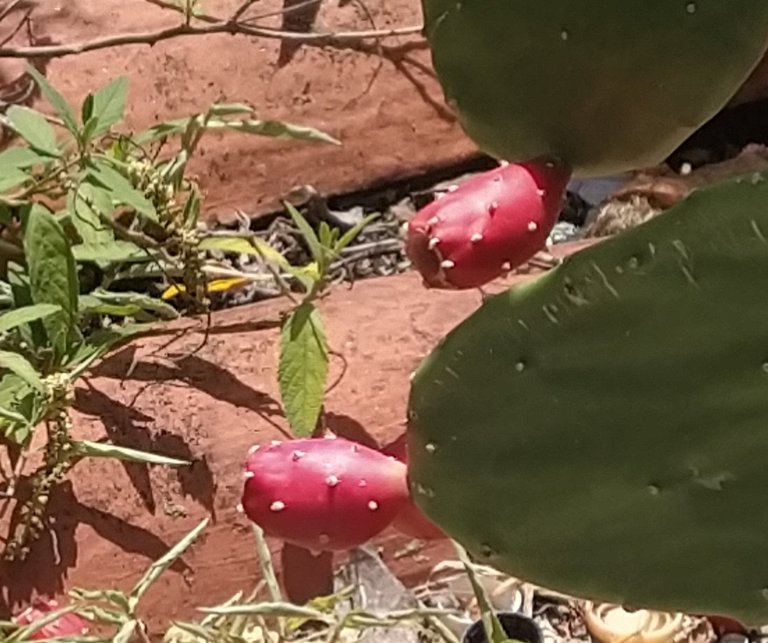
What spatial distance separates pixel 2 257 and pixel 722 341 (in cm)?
77

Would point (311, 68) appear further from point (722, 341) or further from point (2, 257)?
point (722, 341)

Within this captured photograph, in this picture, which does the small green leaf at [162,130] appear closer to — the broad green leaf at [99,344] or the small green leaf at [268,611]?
the broad green leaf at [99,344]

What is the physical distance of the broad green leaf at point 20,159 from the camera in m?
1.16

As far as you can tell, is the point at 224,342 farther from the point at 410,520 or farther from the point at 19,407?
the point at 410,520

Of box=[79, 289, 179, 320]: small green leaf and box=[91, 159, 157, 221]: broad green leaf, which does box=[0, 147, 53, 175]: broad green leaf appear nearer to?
box=[91, 159, 157, 221]: broad green leaf

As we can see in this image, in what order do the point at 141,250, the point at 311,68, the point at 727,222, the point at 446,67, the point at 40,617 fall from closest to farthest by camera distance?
the point at 727,222 → the point at 446,67 → the point at 40,617 → the point at 141,250 → the point at 311,68

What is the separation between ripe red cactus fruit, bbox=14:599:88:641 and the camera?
109 cm

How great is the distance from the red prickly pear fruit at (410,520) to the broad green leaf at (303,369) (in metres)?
0.29

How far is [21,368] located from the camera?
1.08 metres

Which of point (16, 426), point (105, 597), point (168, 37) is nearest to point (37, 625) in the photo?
point (105, 597)

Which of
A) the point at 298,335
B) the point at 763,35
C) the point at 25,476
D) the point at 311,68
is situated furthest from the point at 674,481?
the point at 311,68

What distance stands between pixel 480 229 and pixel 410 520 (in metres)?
0.21

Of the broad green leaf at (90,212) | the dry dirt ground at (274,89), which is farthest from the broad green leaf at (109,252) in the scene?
the dry dirt ground at (274,89)

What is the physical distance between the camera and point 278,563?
1174 mm
